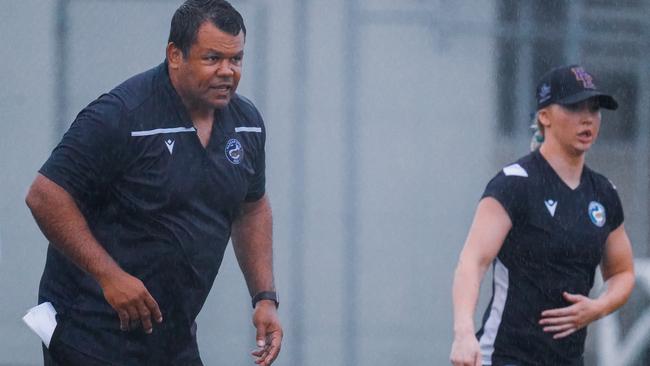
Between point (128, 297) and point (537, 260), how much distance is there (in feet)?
4.21

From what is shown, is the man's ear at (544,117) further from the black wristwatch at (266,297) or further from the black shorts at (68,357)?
the black shorts at (68,357)

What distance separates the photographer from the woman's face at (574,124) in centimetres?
351

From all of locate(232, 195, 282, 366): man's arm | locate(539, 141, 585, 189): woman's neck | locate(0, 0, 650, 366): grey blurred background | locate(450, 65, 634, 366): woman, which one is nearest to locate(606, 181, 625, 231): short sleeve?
locate(450, 65, 634, 366): woman

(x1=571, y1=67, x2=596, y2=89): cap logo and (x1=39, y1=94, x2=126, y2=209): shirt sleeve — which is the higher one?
(x1=571, y1=67, x2=596, y2=89): cap logo

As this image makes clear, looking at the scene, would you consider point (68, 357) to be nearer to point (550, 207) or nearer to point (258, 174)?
Answer: point (258, 174)

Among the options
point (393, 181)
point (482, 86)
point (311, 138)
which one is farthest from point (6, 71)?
point (482, 86)

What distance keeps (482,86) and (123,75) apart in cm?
166

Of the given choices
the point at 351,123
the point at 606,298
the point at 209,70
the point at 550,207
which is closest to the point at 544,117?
the point at 550,207

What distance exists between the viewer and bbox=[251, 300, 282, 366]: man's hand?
3.18 meters

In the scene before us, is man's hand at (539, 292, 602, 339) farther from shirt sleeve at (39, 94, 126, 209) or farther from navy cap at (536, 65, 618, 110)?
shirt sleeve at (39, 94, 126, 209)

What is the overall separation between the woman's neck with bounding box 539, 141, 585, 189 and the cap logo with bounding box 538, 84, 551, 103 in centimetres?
17

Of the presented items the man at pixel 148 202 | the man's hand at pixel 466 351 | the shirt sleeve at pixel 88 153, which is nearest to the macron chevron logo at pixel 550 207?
the man's hand at pixel 466 351

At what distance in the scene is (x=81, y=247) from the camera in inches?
109

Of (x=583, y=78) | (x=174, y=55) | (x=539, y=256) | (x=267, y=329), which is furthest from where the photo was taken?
(x=583, y=78)
